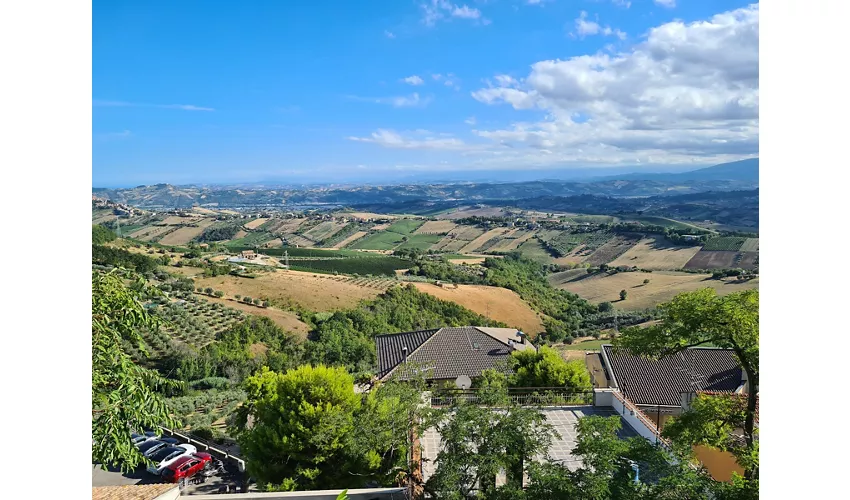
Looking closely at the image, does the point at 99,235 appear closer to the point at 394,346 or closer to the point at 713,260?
the point at 394,346

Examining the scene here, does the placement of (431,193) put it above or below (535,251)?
above

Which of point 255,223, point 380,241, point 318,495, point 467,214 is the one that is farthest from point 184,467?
point 467,214

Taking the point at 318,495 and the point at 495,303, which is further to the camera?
the point at 495,303

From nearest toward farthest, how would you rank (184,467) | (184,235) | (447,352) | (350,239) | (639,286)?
(184,467), (447,352), (639,286), (184,235), (350,239)
